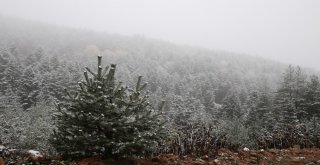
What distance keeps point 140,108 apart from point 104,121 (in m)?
1.04

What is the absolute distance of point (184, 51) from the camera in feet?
378

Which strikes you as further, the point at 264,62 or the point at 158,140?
the point at 264,62

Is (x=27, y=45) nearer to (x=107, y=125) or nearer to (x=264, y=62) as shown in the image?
(x=264, y=62)

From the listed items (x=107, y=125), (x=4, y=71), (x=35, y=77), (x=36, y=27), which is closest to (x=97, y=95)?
(x=107, y=125)

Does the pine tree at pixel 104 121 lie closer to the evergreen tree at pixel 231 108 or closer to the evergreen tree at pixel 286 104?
the evergreen tree at pixel 286 104

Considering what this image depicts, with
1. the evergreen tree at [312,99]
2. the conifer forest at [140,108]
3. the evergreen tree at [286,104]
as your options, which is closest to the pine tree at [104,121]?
the conifer forest at [140,108]

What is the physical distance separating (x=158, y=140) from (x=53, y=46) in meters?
95.6

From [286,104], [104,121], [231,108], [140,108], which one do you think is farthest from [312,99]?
[104,121]

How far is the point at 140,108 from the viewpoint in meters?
9.26

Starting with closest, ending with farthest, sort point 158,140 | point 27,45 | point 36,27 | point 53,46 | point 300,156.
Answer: point 158,140
point 300,156
point 27,45
point 53,46
point 36,27

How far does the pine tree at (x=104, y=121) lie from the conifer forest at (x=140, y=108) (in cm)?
2

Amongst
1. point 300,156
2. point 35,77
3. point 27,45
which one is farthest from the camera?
point 27,45

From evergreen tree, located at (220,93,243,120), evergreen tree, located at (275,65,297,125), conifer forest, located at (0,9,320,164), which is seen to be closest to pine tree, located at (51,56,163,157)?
conifer forest, located at (0,9,320,164)

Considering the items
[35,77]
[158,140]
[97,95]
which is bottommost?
[35,77]
